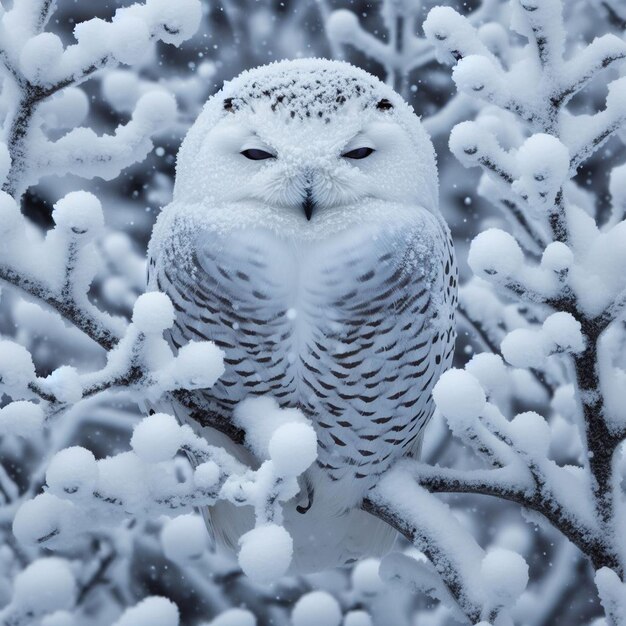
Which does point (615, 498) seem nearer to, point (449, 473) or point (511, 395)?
point (449, 473)

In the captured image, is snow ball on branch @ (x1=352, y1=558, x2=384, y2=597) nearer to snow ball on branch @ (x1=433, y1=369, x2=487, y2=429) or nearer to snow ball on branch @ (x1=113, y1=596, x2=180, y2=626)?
snow ball on branch @ (x1=113, y1=596, x2=180, y2=626)

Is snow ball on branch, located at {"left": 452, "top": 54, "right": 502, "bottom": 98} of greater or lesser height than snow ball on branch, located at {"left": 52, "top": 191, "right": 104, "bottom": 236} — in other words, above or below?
above

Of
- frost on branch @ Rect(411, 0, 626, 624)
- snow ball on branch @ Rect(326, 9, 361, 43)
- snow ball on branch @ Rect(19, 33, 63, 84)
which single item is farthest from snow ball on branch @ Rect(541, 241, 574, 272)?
snow ball on branch @ Rect(326, 9, 361, 43)

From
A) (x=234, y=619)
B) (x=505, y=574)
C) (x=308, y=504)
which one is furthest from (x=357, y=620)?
(x=505, y=574)

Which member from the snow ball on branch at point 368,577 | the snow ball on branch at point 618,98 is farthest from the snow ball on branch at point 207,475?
the snow ball on branch at point 368,577

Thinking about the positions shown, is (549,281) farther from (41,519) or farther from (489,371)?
(41,519)

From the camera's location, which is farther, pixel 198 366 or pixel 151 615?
pixel 151 615
